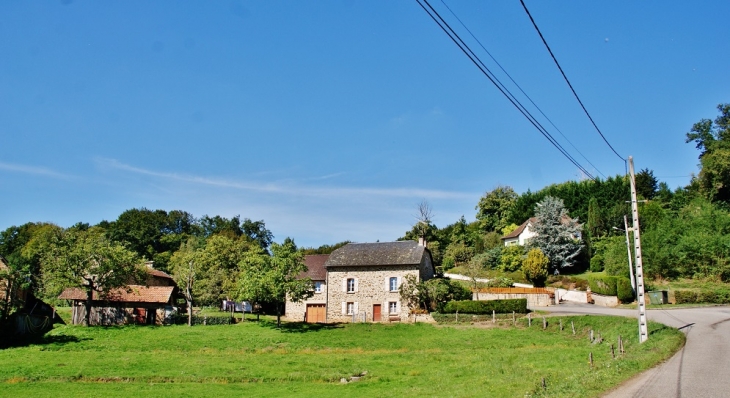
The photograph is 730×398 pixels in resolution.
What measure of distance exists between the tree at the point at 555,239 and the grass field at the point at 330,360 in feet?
95.8

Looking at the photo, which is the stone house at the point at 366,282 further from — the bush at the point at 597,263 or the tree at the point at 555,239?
the bush at the point at 597,263

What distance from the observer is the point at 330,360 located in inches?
1110

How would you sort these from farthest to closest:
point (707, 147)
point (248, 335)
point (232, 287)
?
point (707, 147) < point (232, 287) < point (248, 335)

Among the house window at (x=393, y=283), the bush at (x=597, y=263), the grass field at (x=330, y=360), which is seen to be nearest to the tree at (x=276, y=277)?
the grass field at (x=330, y=360)

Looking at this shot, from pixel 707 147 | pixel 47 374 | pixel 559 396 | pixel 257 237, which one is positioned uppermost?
pixel 707 147

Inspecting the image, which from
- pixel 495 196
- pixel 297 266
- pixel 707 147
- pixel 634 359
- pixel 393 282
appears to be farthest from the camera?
pixel 495 196

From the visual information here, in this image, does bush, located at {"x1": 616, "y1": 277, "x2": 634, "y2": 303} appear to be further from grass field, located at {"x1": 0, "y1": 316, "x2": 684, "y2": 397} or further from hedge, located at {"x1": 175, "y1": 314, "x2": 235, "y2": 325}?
hedge, located at {"x1": 175, "y1": 314, "x2": 235, "y2": 325}

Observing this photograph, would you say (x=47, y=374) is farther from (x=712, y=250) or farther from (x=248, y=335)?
(x=712, y=250)

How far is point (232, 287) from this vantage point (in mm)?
55062

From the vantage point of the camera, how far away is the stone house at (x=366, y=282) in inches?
1842

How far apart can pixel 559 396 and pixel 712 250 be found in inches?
1633

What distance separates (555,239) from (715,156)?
19.4 m

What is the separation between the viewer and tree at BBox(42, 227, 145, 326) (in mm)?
43562

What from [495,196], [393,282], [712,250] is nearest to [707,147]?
[712,250]
